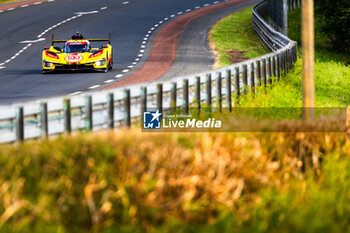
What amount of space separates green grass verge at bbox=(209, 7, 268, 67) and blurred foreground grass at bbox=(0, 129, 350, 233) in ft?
83.3

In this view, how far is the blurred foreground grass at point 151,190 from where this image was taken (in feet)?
28.5

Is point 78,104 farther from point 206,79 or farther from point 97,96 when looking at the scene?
point 206,79

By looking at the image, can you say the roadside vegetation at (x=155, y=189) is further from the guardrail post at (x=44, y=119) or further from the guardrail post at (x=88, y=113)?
the guardrail post at (x=88, y=113)

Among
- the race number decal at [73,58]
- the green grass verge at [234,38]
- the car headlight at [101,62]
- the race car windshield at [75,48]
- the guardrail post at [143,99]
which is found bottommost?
the green grass verge at [234,38]

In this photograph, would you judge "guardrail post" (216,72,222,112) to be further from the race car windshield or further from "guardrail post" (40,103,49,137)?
the race car windshield

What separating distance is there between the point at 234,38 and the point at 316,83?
51.9 feet

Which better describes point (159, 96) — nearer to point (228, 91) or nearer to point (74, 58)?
point (228, 91)

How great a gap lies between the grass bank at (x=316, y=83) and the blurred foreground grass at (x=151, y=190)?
10.9 metres

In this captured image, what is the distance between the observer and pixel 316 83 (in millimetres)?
30484

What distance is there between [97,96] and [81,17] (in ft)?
137

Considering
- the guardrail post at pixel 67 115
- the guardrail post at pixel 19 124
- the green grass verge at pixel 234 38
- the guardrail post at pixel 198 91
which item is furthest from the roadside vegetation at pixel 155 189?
the green grass verge at pixel 234 38

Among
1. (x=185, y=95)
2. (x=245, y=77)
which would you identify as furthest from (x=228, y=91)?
(x=185, y=95)

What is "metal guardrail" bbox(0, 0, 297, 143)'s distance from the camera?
1362cm

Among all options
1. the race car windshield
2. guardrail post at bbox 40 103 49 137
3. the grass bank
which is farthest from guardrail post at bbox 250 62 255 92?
the race car windshield
